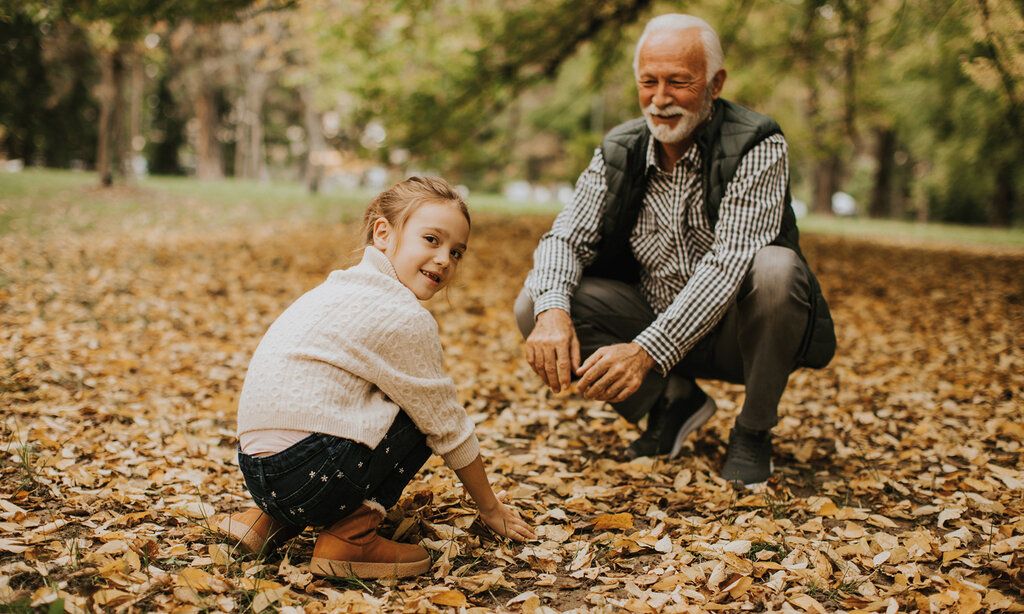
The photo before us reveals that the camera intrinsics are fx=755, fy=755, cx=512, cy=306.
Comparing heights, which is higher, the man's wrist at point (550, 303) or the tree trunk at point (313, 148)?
the tree trunk at point (313, 148)

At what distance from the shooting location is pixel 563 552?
2.43m

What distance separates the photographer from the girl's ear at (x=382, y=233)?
2277mm

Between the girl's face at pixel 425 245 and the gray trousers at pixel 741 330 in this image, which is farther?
the gray trousers at pixel 741 330

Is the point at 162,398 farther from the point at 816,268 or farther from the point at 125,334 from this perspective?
the point at 816,268

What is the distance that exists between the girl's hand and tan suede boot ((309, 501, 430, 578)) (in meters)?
0.31

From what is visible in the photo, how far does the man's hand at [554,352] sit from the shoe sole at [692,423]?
79 centimetres

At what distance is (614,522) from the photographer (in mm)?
2598

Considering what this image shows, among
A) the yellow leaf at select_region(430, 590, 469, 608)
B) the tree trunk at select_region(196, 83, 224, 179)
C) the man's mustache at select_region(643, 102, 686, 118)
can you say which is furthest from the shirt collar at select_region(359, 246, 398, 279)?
the tree trunk at select_region(196, 83, 224, 179)

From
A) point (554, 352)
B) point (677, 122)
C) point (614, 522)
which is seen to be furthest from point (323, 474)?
point (677, 122)

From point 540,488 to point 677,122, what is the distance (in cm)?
152

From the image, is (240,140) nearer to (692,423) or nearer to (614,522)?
(692,423)

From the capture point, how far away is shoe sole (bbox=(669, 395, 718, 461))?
3.20 meters

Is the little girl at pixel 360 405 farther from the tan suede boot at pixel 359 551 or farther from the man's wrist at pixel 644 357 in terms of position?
the man's wrist at pixel 644 357

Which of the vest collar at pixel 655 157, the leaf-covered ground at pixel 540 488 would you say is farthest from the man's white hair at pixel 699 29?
the leaf-covered ground at pixel 540 488
